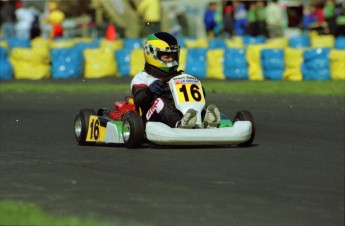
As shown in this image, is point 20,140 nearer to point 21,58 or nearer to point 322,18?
point 21,58

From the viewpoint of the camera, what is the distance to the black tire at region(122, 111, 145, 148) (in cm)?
958

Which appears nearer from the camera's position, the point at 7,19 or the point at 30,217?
the point at 30,217

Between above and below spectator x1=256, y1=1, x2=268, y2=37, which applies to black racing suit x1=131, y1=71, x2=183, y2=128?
above

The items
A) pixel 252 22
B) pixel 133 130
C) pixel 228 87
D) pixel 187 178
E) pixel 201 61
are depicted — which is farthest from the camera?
pixel 252 22

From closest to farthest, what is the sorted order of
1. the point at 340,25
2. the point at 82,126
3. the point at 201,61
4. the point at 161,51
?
the point at 161,51 < the point at 82,126 < the point at 201,61 < the point at 340,25

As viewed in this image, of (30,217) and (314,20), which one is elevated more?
(30,217)

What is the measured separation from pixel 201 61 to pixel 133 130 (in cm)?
1217

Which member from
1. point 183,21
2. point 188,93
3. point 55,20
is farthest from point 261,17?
point 188,93

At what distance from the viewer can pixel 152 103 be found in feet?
33.1

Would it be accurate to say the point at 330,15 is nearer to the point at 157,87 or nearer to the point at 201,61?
the point at 201,61

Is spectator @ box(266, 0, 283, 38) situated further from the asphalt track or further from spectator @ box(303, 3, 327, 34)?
the asphalt track

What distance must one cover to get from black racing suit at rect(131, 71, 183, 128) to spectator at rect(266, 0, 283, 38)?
16.7m

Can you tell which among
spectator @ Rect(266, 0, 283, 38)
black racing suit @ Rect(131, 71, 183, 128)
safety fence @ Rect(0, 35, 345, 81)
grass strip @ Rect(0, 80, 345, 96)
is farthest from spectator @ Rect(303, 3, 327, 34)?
black racing suit @ Rect(131, 71, 183, 128)

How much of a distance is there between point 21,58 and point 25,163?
539 inches
